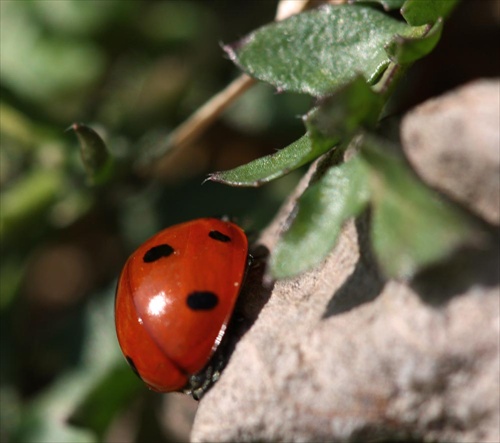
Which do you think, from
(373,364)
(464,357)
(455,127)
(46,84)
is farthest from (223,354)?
(46,84)

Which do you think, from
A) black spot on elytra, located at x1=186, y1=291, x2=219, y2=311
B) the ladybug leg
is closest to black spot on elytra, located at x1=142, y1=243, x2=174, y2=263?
black spot on elytra, located at x1=186, y1=291, x2=219, y2=311

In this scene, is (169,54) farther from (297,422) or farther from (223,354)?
(297,422)

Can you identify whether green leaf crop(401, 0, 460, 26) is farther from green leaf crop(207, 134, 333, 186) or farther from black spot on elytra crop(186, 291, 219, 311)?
black spot on elytra crop(186, 291, 219, 311)

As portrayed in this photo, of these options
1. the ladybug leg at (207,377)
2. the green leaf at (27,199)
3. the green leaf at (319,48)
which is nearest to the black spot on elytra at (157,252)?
the ladybug leg at (207,377)

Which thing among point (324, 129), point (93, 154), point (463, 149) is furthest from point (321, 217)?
point (93, 154)

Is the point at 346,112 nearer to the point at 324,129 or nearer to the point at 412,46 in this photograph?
the point at 324,129

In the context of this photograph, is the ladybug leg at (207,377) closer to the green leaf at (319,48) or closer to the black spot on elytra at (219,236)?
the black spot on elytra at (219,236)
